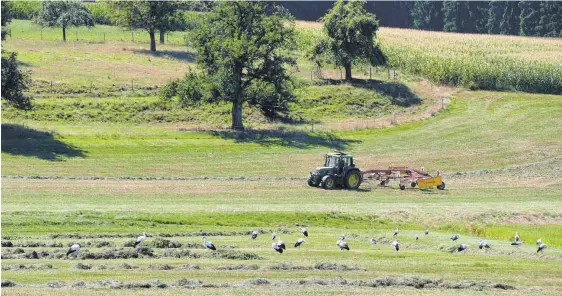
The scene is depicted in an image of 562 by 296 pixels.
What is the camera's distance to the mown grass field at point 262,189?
36375mm

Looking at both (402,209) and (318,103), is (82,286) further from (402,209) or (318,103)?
(318,103)

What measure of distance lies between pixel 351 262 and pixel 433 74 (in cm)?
7896

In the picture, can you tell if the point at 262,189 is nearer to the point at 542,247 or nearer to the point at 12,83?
the point at 542,247

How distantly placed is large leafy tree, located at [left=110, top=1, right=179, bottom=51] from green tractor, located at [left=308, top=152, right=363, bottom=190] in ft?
202

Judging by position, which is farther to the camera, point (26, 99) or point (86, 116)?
point (86, 116)

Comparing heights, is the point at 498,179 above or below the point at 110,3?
below

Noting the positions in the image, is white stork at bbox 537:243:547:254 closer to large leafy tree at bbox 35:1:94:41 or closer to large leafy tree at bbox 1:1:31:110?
large leafy tree at bbox 1:1:31:110

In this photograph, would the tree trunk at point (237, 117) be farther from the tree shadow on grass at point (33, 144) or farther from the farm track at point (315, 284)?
the farm track at point (315, 284)

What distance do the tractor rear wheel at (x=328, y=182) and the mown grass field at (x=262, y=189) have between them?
1.43m

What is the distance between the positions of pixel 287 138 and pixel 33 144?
2131cm

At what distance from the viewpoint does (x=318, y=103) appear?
102750 mm

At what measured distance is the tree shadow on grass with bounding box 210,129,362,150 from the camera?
8756 cm

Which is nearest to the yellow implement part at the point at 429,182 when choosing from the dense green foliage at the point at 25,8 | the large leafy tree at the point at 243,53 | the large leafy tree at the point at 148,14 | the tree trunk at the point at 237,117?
the large leafy tree at the point at 243,53

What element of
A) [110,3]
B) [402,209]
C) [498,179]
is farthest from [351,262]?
[110,3]
